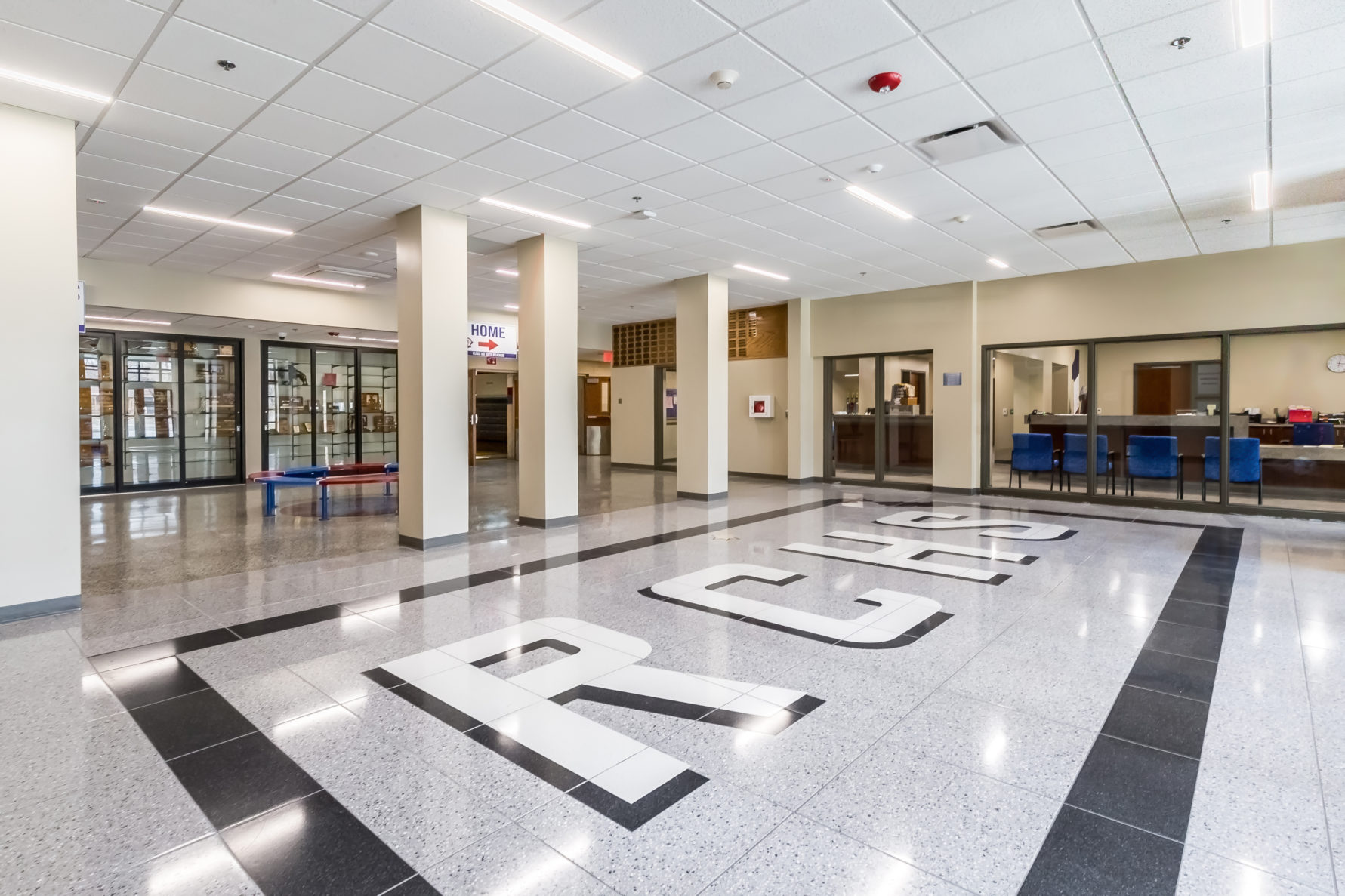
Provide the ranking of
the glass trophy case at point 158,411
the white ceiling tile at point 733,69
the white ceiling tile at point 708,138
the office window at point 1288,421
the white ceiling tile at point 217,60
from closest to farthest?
the white ceiling tile at point 217,60, the white ceiling tile at point 733,69, the white ceiling tile at point 708,138, the office window at point 1288,421, the glass trophy case at point 158,411

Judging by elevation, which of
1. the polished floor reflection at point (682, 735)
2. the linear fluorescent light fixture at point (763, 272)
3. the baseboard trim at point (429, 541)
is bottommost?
the polished floor reflection at point (682, 735)

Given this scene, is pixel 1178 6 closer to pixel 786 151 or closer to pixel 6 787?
pixel 786 151

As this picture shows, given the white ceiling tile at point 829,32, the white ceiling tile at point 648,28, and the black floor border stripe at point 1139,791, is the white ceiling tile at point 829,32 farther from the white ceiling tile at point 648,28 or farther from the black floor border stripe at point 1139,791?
the black floor border stripe at point 1139,791

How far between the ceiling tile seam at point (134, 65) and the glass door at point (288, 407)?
853 centimetres

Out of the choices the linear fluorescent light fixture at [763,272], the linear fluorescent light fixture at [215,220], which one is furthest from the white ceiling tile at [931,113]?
the linear fluorescent light fixture at [215,220]

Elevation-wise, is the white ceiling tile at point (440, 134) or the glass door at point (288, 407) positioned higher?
the white ceiling tile at point (440, 134)

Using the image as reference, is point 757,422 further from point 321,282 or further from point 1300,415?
point 1300,415

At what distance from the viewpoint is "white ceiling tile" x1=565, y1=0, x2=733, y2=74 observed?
359 cm

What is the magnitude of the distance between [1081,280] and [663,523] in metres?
7.11

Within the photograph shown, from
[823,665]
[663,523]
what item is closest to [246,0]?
[823,665]

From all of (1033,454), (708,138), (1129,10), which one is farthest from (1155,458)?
(708,138)

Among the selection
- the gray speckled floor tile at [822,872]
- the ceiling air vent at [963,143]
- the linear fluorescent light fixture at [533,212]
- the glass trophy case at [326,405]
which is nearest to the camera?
the gray speckled floor tile at [822,872]

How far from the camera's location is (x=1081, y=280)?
10023 millimetres

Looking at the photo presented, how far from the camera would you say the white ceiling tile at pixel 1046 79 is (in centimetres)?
412
